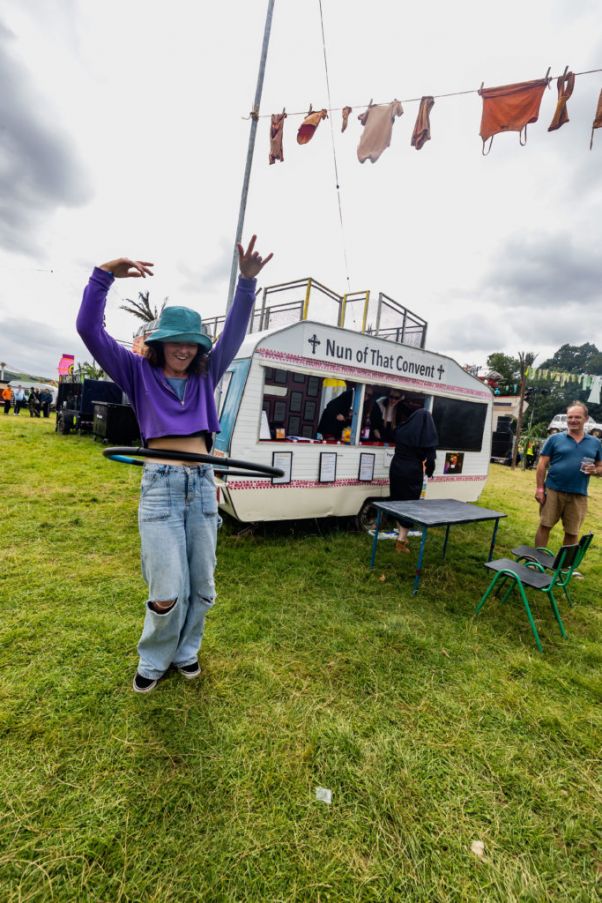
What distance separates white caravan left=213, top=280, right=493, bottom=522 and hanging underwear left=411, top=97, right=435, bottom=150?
2316mm

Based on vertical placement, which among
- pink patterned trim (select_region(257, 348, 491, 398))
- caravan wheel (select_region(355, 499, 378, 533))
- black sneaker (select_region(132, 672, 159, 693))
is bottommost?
black sneaker (select_region(132, 672, 159, 693))

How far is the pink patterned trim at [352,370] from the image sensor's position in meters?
4.92

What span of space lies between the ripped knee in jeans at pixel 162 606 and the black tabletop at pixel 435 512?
2.79 metres

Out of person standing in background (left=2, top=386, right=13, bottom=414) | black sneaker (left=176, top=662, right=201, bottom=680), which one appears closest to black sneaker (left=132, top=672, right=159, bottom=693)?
black sneaker (left=176, top=662, right=201, bottom=680)

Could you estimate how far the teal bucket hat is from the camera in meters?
2.20

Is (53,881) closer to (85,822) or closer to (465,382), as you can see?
(85,822)

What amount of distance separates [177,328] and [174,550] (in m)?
1.27

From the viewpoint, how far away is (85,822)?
1752 mm

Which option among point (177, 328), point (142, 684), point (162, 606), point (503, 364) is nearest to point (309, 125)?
point (177, 328)

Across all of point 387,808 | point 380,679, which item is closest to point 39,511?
point 380,679

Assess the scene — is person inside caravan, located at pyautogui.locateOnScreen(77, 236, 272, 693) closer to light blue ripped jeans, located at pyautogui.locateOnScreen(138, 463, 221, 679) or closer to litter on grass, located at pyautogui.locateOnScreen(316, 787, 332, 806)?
light blue ripped jeans, located at pyautogui.locateOnScreen(138, 463, 221, 679)

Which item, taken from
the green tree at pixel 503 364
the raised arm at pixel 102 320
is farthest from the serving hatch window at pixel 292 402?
the green tree at pixel 503 364

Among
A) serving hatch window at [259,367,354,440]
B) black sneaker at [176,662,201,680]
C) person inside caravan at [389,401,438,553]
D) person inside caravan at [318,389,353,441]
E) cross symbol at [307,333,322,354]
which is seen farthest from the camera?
serving hatch window at [259,367,354,440]

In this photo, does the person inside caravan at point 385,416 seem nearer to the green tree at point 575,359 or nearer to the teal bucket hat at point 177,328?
the teal bucket hat at point 177,328
